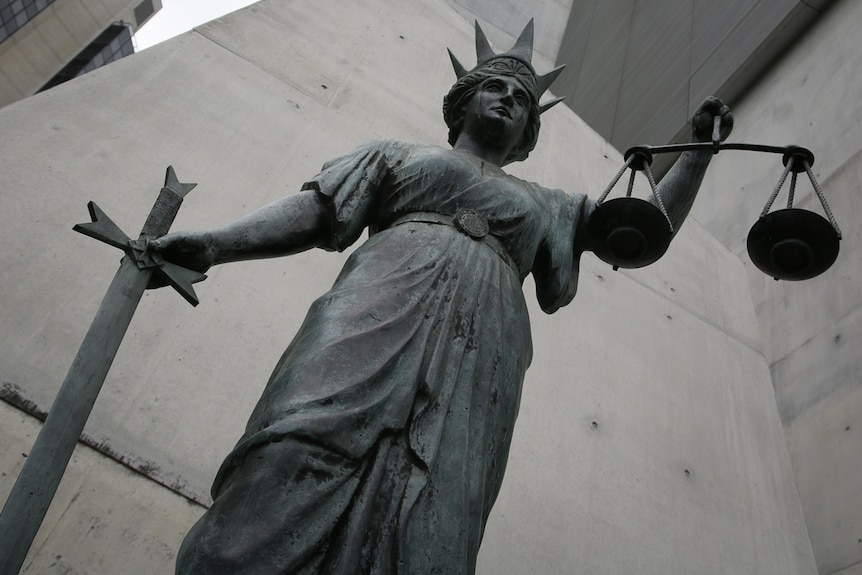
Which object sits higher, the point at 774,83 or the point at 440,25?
the point at 440,25

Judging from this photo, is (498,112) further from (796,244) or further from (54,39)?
(54,39)

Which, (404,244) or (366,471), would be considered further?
(404,244)

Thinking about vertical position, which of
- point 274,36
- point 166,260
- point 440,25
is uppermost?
point 166,260

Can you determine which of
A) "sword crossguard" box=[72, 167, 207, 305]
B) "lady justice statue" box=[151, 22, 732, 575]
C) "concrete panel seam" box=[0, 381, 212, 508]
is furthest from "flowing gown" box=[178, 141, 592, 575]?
"concrete panel seam" box=[0, 381, 212, 508]

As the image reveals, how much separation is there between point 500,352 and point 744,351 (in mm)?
4145

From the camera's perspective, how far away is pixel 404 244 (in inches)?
82.0

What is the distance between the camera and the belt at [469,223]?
2141 millimetres

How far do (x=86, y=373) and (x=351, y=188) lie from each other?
2.61 ft

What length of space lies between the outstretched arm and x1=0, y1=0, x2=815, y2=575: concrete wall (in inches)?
72.8

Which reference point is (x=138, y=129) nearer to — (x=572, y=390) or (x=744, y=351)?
(x=572, y=390)

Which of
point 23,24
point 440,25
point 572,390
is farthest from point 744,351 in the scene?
point 23,24

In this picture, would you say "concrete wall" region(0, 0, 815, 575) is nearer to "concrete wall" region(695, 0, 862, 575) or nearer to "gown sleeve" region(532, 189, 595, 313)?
"concrete wall" region(695, 0, 862, 575)

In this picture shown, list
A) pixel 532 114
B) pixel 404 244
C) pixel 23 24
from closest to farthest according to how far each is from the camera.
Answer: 1. pixel 404 244
2. pixel 532 114
3. pixel 23 24

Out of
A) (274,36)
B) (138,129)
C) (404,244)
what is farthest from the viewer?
(274,36)
